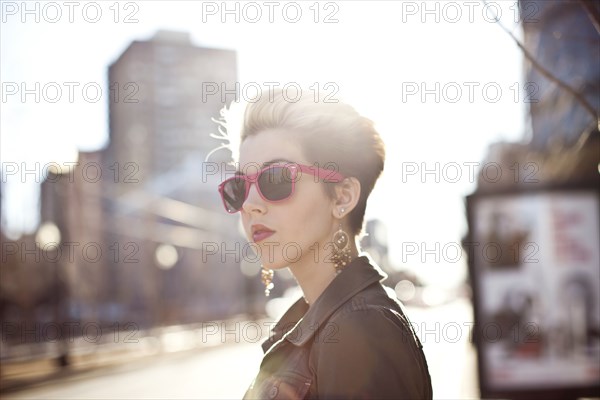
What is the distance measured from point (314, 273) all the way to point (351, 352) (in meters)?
0.56

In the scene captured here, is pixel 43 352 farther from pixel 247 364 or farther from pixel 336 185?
pixel 336 185

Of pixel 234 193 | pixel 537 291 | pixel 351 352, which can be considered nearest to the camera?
pixel 351 352

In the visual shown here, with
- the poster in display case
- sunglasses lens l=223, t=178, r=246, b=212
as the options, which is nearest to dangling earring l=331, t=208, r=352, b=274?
sunglasses lens l=223, t=178, r=246, b=212

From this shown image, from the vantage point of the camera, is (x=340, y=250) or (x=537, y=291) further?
(x=537, y=291)

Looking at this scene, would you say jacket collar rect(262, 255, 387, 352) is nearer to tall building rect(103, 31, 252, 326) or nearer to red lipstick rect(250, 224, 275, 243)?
red lipstick rect(250, 224, 275, 243)

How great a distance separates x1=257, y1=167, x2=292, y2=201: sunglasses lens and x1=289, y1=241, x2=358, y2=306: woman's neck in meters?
0.22

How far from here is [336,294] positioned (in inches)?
90.6

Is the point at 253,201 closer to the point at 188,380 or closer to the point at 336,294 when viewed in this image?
the point at 336,294

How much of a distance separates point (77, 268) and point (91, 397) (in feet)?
77.4

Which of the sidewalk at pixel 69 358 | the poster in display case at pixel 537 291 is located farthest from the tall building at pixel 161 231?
the poster in display case at pixel 537 291

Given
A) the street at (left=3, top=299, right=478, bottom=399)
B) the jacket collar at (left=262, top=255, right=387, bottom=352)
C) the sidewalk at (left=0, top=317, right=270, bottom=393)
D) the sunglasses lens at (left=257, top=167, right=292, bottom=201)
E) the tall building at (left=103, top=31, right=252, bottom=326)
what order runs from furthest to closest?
the tall building at (left=103, top=31, right=252, bottom=326), the sidewalk at (left=0, top=317, right=270, bottom=393), the street at (left=3, top=299, right=478, bottom=399), the sunglasses lens at (left=257, top=167, right=292, bottom=201), the jacket collar at (left=262, top=255, right=387, bottom=352)

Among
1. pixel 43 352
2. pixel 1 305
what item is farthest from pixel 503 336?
pixel 1 305

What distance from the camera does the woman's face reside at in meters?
2.45

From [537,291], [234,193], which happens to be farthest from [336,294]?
[537,291]
